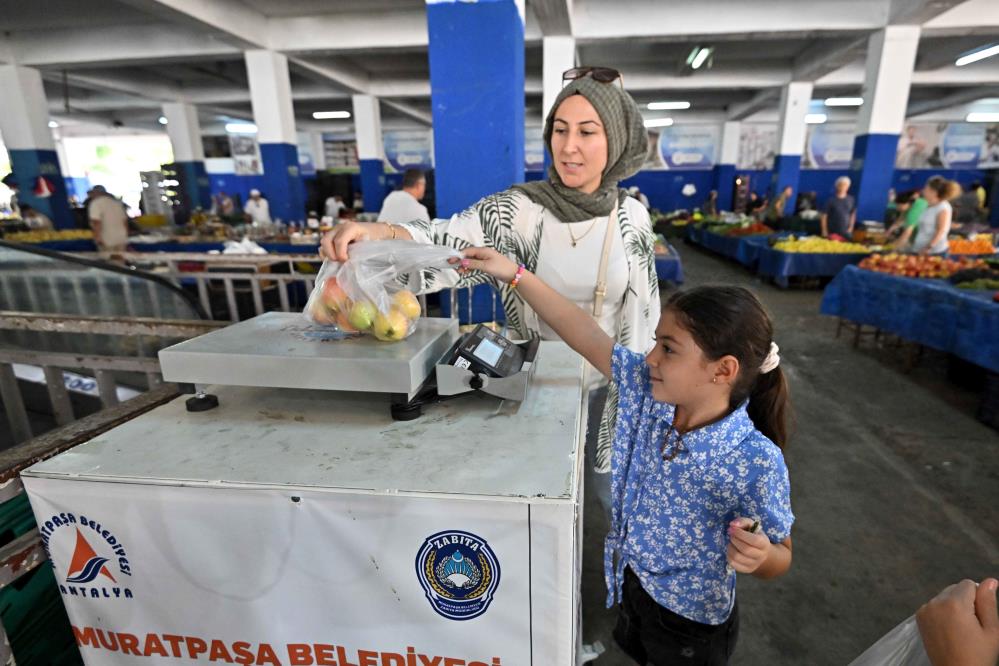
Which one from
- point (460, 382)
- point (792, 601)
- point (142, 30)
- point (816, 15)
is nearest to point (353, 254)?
point (460, 382)

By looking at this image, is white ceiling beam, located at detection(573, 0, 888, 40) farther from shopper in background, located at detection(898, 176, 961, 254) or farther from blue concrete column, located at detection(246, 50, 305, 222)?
blue concrete column, located at detection(246, 50, 305, 222)

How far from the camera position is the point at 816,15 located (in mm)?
7723

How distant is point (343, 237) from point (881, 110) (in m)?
9.90

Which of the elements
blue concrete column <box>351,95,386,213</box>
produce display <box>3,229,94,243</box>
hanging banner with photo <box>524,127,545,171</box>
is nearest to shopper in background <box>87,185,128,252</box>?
produce display <box>3,229,94,243</box>

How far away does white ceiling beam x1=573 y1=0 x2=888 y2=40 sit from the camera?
772cm

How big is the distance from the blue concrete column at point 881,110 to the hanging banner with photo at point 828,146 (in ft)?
35.5

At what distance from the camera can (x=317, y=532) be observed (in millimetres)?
896

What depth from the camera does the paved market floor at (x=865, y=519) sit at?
6.52 ft

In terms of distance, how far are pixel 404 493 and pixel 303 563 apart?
248 millimetres

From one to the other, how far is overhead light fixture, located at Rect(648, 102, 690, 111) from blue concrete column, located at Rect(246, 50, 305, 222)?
10939 millimetres

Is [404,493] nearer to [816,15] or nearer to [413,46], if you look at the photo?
[413,46]

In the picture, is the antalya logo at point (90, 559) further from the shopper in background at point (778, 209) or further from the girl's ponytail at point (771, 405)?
the shopper in background at point (778, 209)

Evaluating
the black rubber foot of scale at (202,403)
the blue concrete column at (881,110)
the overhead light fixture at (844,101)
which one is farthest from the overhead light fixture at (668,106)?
the black rubber foot of scale at (202,403)

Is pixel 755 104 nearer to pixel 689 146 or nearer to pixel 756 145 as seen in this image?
pixel 689 146
